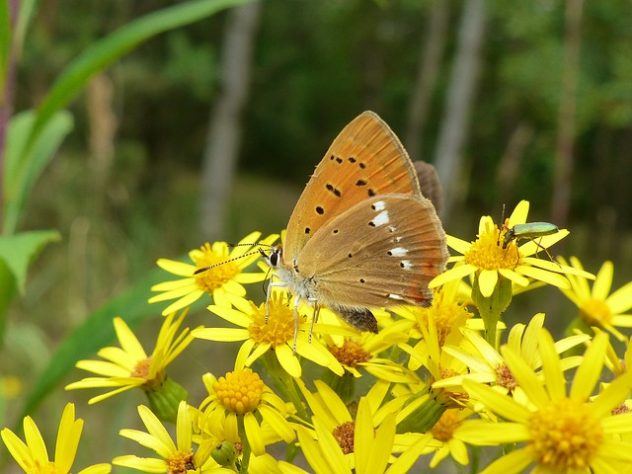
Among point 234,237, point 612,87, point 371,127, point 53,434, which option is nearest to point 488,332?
point 371,127

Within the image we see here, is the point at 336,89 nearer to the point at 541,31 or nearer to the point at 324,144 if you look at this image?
the point at 324,144

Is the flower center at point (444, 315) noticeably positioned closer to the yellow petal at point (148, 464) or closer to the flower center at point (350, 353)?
the flower center at point (350, 353)

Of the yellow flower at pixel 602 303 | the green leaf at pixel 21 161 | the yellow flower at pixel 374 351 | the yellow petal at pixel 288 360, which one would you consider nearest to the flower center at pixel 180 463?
the yellow petal at pixel 288 360

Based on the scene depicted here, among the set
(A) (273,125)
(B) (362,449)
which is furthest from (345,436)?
(A) (273,125)

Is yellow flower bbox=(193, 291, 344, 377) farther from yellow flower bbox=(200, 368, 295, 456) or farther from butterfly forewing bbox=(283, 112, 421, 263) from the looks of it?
butterfly forewing bbox=(283, 112, 421, 263)

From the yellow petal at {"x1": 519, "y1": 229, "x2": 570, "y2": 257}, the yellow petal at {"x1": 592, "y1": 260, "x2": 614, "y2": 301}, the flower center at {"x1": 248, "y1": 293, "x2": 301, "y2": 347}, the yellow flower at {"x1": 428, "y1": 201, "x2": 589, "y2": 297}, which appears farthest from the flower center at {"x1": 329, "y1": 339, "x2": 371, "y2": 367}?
the yellow petal at {"x1": 592, "y1": 260, "x2": 614, "y2": 301}

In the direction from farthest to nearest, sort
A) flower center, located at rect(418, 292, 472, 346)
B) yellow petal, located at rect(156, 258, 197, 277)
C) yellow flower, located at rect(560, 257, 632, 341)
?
1. yellow flower, located at rect(560, 257, 632, 341)
2. yellow petal, located at rect(156, 258, 197, 277)
3. flower center, located at rect(418, 292, 472, 346)
